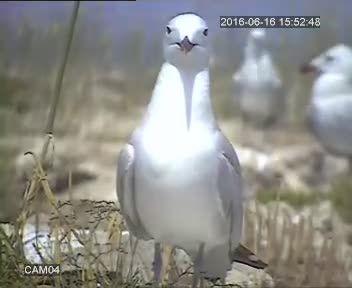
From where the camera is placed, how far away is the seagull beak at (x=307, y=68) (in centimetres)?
257

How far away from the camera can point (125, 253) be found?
2551mm

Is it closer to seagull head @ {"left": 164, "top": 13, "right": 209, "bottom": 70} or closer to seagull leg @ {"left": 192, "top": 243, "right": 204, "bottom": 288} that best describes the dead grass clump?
seagull leg @ {"left": 192, "top": 243, "right": 204, "bottom": 288}

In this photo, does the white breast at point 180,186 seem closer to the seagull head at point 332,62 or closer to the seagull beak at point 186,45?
the seagull beak at point 186,45

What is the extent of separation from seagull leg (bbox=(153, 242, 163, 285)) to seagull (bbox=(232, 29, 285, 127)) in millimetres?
418

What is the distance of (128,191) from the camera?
2.47m

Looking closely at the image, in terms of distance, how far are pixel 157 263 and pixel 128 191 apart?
0.75 ft

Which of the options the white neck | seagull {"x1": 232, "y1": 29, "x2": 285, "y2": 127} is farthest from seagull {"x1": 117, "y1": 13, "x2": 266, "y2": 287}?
seagull {"x1": 232, "y1": 29, "x2": 285, "y2": 127}

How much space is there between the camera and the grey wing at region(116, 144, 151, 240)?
2459mm

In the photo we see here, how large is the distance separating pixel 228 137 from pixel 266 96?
17 centimetres

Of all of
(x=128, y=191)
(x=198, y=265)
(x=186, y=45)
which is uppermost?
(x=186, y=45)

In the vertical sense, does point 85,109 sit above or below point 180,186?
above

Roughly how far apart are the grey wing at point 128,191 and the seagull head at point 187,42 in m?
0.26

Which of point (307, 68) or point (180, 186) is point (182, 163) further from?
point (307, 68)

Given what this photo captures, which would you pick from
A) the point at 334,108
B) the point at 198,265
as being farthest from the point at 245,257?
the point at 334,108
